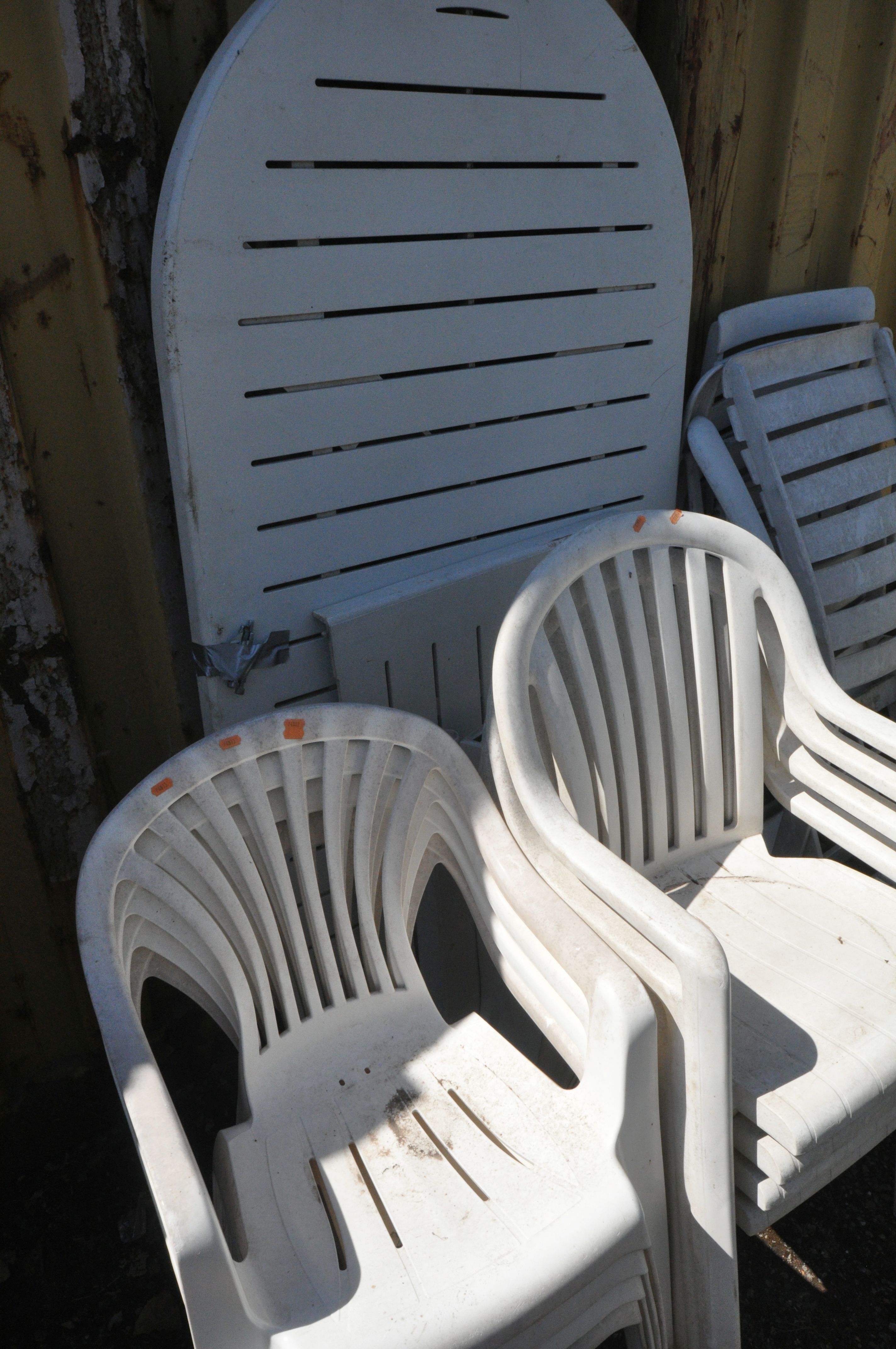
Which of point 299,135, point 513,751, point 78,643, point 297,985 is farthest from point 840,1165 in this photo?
point 299,135

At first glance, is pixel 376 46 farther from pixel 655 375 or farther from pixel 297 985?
pixel 297 985

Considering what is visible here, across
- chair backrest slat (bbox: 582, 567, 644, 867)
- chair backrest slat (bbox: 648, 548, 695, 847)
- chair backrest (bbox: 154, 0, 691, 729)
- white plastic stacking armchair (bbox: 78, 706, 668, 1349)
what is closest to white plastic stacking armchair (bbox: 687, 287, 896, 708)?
chair backrest (bbox: 154, 0, 691, 729)

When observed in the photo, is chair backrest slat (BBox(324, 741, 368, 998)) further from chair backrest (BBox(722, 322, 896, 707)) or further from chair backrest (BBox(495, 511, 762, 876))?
chair backrest (BBox(722, 322, 896, 707))

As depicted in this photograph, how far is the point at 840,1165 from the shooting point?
4.58 feet

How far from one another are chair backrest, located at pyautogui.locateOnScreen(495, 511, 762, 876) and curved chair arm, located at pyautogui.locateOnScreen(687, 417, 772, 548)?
1.46ft

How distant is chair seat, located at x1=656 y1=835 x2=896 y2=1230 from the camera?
1.34 meters

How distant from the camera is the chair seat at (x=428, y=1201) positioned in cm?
110

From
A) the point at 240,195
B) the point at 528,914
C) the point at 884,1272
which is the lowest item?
the point at 884,1272

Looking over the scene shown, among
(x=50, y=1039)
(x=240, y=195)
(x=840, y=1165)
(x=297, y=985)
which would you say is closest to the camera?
(x=840, y=1165)

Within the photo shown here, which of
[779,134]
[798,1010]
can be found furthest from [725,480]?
[798,1010]

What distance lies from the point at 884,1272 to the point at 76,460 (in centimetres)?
233

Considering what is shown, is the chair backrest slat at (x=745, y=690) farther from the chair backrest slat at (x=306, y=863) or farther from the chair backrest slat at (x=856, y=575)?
the chair backrest slat at (x=306, y=863)

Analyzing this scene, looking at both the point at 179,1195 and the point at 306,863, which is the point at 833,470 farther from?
the point at 179,1195

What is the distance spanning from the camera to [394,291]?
5.74ft
